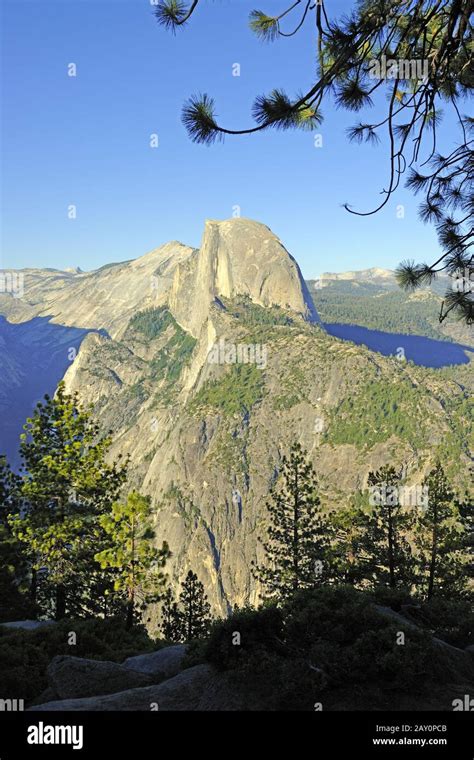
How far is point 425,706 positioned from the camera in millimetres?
8531

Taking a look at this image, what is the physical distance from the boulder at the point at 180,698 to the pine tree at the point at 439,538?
2163 cm

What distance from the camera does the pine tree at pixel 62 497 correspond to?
73.3 feet

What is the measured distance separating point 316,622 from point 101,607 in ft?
59.5

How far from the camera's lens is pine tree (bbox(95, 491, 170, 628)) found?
71.3ft

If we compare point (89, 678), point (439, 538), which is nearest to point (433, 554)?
point (439, 538)

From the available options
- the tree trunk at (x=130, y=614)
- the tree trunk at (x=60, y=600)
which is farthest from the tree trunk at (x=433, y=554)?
the tree trunk at (x=60, y=600)

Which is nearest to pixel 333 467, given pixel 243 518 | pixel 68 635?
pixel 243 518

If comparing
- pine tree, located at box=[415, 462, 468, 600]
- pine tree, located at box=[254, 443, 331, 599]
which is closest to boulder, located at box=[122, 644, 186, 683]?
pine tree, located at box=[254, 443, 331, 599]

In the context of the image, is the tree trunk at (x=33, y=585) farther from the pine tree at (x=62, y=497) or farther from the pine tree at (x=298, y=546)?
the pine tree at (x=298, y=546)

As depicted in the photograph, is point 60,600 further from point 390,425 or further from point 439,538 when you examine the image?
point 390,425

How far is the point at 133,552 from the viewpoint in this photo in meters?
22.0

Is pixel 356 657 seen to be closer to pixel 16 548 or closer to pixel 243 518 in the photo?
pixel 16 548

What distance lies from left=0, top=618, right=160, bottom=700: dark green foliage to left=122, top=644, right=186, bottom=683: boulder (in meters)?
2.11

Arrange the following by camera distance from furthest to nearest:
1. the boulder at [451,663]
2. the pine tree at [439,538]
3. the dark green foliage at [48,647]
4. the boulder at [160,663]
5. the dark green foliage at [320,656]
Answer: the pine tree at [439,538] → the boulder at [160,663] → the dark green foliage at [48,647] → the boulder at [451,663] → the dark green foliage at [320,656]
